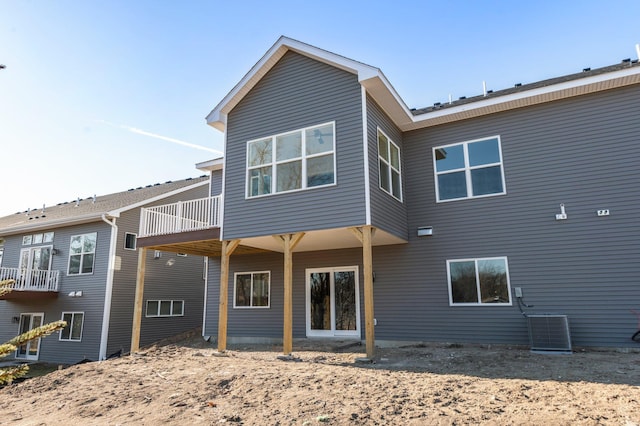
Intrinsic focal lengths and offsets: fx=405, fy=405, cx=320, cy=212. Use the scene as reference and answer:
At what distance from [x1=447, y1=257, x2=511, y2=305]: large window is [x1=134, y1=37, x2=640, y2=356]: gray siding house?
0.10 ft

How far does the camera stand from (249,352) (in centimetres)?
961

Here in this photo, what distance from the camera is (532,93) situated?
30.2 feet

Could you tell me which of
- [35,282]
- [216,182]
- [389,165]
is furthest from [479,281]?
[35,282]

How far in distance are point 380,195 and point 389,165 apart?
115 cm

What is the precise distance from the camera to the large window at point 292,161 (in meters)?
9.09

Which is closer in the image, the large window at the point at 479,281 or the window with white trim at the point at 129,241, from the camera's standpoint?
the large window at the point at 479,281

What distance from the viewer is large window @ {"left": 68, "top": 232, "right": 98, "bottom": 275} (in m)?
15.9

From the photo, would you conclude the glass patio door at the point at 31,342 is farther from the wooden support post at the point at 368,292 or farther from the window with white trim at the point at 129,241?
the wooden support post at the point at 368,292

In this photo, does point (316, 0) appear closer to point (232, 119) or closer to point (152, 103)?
point (232, 119)

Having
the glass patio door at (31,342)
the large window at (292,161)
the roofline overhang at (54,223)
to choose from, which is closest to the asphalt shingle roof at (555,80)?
the large window at (292,161)

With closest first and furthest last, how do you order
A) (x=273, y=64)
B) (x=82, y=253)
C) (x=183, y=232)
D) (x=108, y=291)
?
(x=273, y=64) < (x=183, y=232) < (x=108, y=291) < (x=82, y=253)

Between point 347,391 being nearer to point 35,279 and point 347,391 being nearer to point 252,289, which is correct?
point 252,289

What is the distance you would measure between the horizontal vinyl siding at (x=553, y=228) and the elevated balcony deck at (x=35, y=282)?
45.4ft

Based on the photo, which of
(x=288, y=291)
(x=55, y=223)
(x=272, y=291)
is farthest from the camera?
(x=55, y=223)
